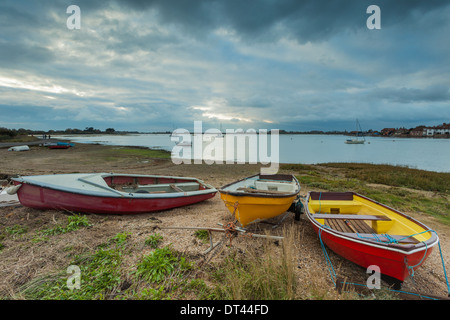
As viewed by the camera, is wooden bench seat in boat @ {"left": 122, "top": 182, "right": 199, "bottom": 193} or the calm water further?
the calm water

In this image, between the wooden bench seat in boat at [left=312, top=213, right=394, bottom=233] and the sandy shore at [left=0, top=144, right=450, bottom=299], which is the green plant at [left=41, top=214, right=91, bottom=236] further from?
the wooden bench seat in boat at [left=312, top=213, right=394, bottom=233]

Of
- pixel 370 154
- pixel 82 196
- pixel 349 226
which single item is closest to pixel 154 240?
pixel 82 196

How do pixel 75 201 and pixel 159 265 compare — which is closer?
pixel 159 265

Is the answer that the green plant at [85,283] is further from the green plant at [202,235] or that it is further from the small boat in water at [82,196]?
the small boat in water at [82,196]

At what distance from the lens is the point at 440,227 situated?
7.63m

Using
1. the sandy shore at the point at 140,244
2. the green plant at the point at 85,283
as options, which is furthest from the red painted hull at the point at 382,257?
the green plant at the point at 85,283

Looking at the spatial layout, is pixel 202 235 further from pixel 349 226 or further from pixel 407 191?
pixel 407 191

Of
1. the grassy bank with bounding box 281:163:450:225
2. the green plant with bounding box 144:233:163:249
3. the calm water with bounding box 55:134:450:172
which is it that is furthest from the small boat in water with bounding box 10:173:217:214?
the calm water with bounding box 55:134:450:172

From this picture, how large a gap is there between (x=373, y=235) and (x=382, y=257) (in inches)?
32.8

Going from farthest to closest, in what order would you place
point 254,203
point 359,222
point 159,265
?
1. point 359,222
2. point 254,203
3. point 159,265

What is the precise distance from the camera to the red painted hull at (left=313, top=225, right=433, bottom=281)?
3.68 m

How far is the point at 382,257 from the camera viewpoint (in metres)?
3.89
